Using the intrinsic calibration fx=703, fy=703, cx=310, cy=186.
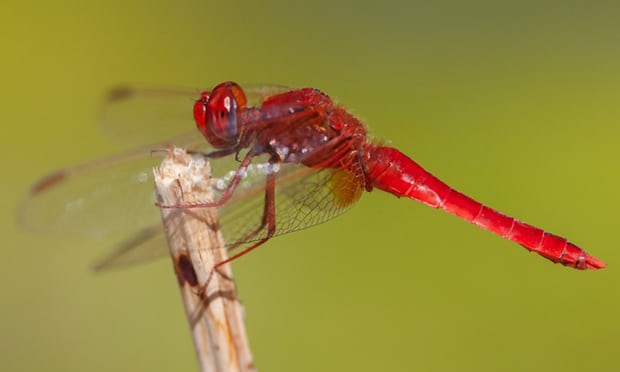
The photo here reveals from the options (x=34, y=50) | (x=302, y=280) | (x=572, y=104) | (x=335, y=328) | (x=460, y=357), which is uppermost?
(x=34, y=50)

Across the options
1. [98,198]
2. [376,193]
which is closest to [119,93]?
[98,198]

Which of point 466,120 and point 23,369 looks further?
point 466,120

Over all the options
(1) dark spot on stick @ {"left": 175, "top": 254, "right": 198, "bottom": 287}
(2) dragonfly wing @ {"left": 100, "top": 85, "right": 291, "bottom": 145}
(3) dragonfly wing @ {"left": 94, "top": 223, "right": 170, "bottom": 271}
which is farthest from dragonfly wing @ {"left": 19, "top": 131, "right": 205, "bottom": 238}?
(1) dark spot on stick @ {"left": 175, "top": 254, "right": 198, "bottom": 287}

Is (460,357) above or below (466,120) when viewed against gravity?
below

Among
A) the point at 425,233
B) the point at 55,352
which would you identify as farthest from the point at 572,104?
the point at 55,352

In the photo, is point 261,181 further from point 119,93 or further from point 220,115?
point 119,93

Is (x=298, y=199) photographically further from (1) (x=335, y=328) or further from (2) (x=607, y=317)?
(2) (x=607, y=317)

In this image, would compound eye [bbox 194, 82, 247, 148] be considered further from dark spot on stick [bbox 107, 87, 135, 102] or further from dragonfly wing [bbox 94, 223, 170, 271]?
dark spot on stick [bbox 107, 87, 135, 102]
